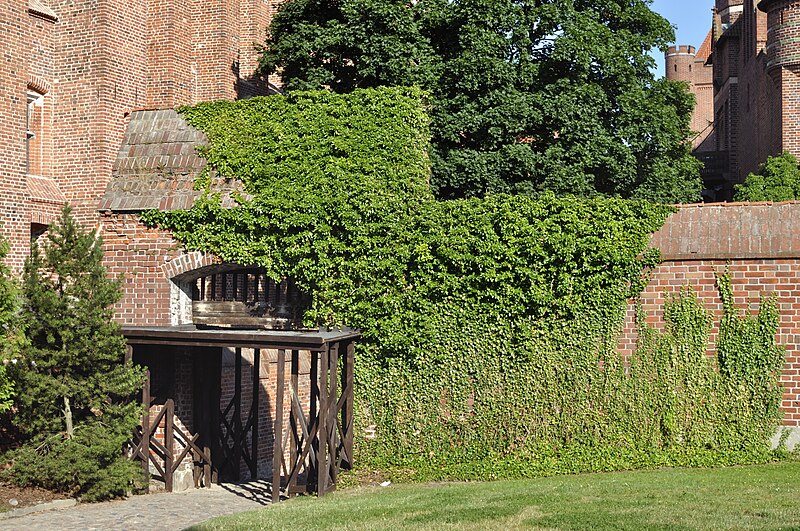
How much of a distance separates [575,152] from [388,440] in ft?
33.9

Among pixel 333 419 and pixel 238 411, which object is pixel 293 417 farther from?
pixel 238 411

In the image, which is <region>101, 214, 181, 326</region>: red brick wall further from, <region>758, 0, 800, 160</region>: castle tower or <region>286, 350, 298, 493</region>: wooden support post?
<region>758, 0, 800, 160</region>: castle tower

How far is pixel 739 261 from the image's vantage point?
14203 millimetres

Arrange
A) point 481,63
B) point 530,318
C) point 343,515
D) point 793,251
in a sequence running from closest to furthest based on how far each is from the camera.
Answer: point 343,515 < point 793,251 < point 530,318 < point 481,63

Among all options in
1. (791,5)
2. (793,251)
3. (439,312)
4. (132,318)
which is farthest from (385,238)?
(791,5)

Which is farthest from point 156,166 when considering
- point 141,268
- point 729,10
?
point 729,10

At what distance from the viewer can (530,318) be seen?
15039mm

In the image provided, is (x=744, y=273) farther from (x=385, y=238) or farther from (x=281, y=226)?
(x=281, y=226)

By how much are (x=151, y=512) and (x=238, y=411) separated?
4.36 metres

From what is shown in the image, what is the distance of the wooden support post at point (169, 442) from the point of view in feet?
53.1

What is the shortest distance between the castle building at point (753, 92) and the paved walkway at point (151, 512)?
21.7 meters

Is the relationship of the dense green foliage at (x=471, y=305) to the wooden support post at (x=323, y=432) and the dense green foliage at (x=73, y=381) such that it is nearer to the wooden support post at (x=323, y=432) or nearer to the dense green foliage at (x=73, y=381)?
the wooden support post at (x=323, y=432)

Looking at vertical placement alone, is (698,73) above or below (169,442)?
above


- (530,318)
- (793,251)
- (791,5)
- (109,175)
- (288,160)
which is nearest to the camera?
(793,251)
